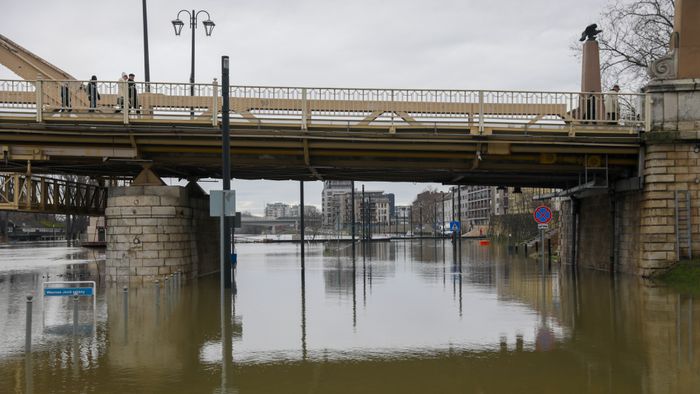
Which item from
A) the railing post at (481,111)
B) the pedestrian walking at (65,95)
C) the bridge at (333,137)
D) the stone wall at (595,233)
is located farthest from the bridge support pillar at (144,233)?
the stone wall at (595,233)

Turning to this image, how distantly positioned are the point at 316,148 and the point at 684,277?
13.1 m

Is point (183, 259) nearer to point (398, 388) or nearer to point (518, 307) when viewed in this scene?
point (518, 307)

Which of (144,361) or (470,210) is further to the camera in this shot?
(470,210)

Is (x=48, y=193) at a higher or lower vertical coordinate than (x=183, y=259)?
higher

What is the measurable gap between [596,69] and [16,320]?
2684cm

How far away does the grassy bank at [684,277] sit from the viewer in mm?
21886

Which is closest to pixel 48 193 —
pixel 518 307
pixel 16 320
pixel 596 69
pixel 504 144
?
pixel 16 320

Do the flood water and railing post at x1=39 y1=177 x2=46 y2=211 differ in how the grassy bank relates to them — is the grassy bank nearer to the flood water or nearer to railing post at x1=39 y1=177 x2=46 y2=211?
the flood water

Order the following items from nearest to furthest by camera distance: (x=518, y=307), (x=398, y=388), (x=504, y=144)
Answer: (x=398, y=388), (x=518, y=307), (x=504, y=144)

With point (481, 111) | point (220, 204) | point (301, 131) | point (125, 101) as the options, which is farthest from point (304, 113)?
point (220, 204)

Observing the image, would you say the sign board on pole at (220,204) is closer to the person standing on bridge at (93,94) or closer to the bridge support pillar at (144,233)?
the bridge support pillar at (144,233)

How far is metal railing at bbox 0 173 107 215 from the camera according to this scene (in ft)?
87.2

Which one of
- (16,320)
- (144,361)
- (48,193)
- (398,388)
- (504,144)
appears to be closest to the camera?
(398,388)

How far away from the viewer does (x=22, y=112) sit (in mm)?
23531
